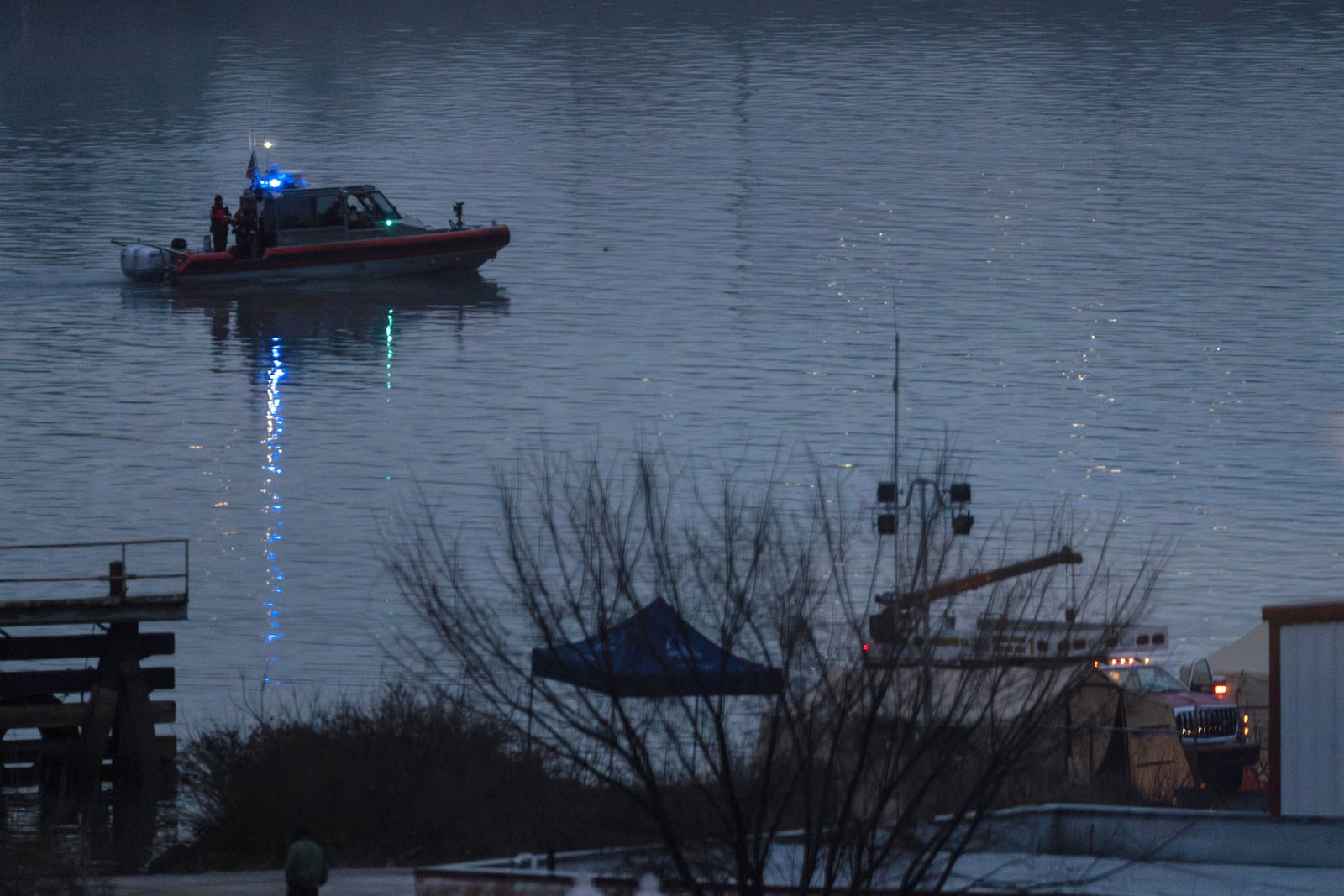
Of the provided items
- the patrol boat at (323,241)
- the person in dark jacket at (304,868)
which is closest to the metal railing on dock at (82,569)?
the person in dark jacket at (304,868)

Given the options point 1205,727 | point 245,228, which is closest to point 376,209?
point 245,228

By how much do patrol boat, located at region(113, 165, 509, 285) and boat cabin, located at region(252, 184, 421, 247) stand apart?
2 cm

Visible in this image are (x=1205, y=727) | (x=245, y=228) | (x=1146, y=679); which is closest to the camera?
(x=1205, y=727)

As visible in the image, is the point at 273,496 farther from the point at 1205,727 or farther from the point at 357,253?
the point at 1205,727

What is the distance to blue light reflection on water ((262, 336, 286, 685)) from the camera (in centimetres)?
3505

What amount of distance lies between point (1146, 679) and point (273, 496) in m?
21.6

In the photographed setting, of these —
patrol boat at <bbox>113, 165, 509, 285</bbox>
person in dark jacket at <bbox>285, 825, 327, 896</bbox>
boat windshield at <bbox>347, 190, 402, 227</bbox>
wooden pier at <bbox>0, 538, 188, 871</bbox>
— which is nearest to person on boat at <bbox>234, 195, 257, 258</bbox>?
patrol boat at <bbox>113, 165, 509, 285</bbox>

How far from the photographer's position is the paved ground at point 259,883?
750 inches

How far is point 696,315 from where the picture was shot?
63.1 meters

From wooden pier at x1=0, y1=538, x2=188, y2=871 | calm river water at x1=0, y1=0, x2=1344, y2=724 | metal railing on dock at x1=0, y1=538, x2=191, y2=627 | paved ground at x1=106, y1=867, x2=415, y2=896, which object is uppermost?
calm river water at x1=0, y1=0, x2=1344, y2=724

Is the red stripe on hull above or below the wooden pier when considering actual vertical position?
above

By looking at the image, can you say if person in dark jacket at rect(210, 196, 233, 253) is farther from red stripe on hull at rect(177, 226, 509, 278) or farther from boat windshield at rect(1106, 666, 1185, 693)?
boat windshield at rect(1106, 666, 1185, 693)

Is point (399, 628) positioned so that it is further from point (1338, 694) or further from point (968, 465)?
point (1338, 694)

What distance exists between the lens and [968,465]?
44312mm
